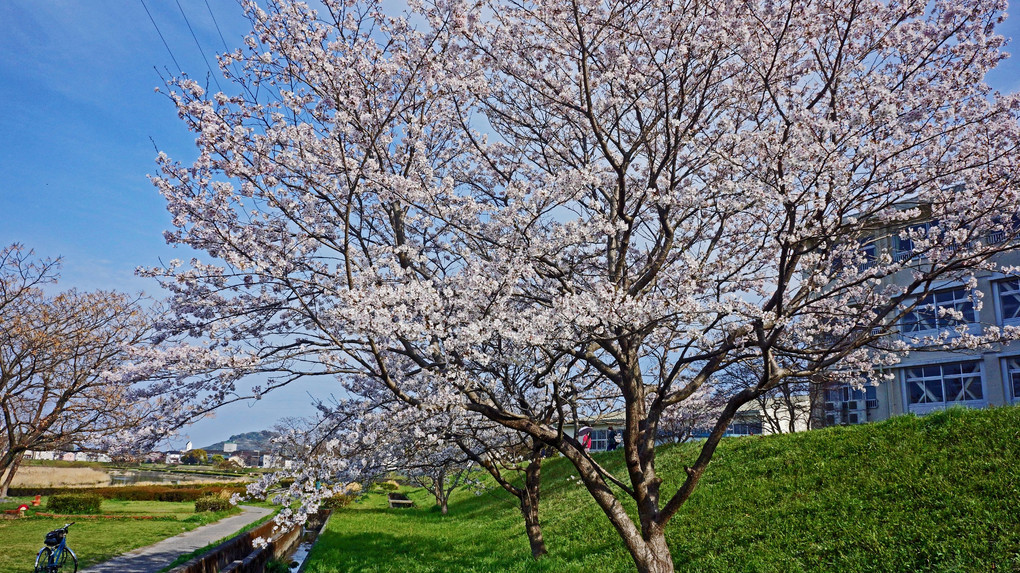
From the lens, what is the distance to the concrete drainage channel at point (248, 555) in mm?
9638

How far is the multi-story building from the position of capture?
1038 inches

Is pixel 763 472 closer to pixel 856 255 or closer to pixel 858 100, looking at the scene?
pixel 856 255

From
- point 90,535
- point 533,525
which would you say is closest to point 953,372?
point 533,525

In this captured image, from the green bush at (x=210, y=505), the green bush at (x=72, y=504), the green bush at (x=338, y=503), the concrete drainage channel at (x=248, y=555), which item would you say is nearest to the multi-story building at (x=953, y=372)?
the concrete drainage channel at (x=248, y=555)

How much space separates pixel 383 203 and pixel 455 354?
2597 millimetres

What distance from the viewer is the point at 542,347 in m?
7.04

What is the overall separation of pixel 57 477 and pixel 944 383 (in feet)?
178

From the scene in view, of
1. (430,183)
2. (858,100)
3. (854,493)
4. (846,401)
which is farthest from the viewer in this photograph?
(846,401)

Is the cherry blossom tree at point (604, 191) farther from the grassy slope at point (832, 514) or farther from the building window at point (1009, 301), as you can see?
the building window at point (1009, 301)

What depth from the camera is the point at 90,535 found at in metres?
18.9

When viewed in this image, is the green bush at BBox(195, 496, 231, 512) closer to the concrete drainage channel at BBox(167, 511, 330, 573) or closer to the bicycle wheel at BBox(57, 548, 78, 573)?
the concrete drainage channel at BBox(167, 511, 330, 573)

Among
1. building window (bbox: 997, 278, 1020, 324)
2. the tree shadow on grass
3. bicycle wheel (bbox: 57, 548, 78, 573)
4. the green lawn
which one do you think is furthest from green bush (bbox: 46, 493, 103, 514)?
building window (bbox: 997, 278, 1020, 324)

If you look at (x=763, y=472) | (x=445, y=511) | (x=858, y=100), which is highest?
(x=858, y=100)

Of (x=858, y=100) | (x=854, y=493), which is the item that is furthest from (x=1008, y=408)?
(x=858, y=100)
